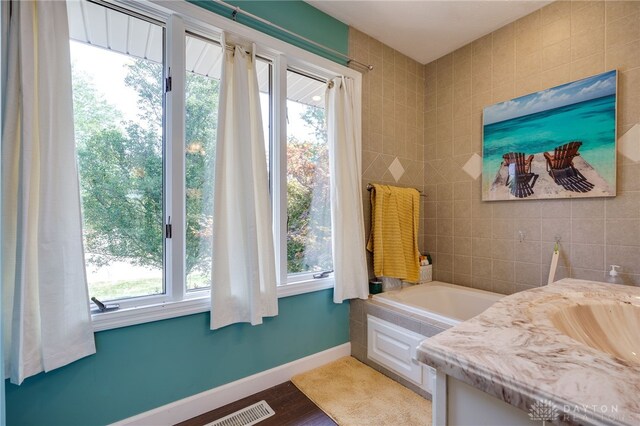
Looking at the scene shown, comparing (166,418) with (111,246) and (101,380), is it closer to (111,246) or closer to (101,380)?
(101,380)

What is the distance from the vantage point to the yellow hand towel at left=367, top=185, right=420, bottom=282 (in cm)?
229

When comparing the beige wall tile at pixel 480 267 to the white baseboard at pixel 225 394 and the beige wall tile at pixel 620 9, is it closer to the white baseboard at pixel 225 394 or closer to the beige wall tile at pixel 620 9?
the white baseboard at pixel 225 394

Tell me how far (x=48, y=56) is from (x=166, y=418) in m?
1.84

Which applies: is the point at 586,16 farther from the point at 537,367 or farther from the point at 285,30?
the point at 537,367

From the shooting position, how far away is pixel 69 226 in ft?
4.06

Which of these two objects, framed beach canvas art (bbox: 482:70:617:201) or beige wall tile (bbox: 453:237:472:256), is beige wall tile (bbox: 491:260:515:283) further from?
framed beach canvas art (bbox: 482:70:617:201)

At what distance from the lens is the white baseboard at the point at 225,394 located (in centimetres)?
146

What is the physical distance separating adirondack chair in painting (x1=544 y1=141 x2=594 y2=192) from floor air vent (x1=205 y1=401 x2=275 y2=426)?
7.97ft

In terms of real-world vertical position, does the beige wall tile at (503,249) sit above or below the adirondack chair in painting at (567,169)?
below

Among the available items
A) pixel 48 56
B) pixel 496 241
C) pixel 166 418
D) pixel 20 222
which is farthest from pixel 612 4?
pixel 166 418

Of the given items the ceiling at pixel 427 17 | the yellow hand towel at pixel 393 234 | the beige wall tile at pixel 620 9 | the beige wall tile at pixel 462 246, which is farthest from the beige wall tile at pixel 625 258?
the ceiling at pixel 427 17

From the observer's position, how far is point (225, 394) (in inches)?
65.8

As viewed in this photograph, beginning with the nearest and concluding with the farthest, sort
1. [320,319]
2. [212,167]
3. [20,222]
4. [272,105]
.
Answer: [20,222], [212,167], [272,105], [320,319]

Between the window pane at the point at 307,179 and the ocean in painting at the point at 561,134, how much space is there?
1.39 meters
